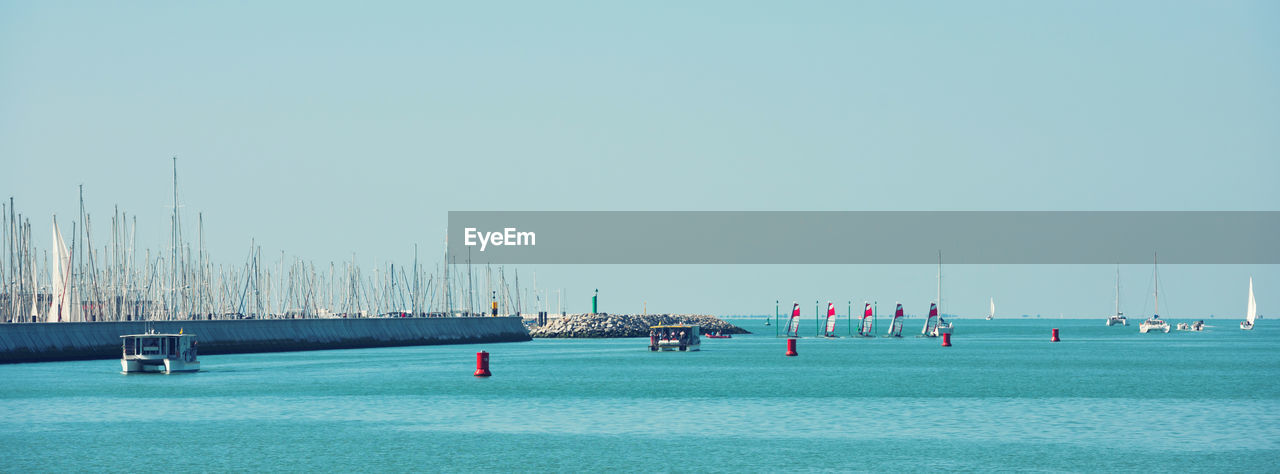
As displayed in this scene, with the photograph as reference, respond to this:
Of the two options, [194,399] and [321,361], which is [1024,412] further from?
[321,361]

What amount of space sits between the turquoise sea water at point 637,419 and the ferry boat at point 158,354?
3.47 feet

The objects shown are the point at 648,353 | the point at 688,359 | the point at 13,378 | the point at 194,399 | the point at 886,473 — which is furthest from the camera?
the point at 648,353

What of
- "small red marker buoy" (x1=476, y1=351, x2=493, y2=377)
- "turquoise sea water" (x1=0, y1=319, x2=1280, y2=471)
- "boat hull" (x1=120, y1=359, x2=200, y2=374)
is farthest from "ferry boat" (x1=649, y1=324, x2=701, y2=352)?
"boat hull" (x1=120, y1=359, x2=200, y2=374)

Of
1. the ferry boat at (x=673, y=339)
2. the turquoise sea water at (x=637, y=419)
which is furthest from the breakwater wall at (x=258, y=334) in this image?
the ferry boat at (x=673, y=339)

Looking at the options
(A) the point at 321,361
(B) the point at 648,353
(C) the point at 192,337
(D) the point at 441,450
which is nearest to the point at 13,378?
(C) the point at 192,337

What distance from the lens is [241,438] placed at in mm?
53844

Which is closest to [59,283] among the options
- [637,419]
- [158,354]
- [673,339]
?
[158,354]

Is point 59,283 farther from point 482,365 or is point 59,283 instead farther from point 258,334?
point 482,365

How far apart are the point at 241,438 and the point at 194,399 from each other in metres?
20.5

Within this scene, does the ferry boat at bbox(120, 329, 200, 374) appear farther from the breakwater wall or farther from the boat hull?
the breakwater wall

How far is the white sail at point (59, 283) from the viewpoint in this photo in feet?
393

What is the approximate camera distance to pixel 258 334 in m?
138

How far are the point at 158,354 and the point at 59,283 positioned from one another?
120 ft

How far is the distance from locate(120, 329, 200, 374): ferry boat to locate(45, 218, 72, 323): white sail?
25.2 meters
